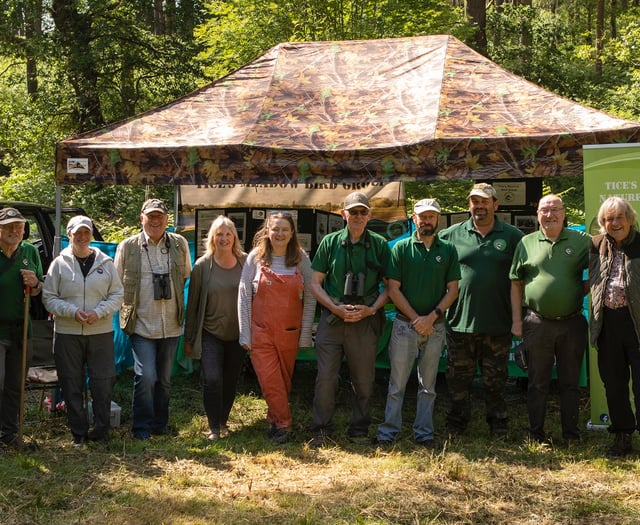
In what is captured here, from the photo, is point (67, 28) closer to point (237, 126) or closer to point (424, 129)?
point (237, 126)

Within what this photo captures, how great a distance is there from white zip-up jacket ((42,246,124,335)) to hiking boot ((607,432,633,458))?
354cm

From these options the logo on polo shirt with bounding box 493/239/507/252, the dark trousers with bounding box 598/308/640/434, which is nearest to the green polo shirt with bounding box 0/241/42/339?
the logo on polo shirt with bounding box 493/239/507/252

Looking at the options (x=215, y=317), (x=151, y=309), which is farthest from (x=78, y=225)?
(x=215, y=317)

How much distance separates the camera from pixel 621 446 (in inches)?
206

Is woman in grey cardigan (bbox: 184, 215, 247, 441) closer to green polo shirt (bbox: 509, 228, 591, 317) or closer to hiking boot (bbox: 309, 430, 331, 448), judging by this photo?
hiking boot (bbox: 309, 430, 331, 448)

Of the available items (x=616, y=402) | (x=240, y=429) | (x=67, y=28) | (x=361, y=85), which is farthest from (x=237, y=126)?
(x=67, y=28)

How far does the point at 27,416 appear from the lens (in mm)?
6250

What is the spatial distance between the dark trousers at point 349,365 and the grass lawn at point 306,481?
18cm

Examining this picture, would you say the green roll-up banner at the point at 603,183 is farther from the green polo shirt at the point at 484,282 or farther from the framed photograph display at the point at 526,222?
the framed photograph display at the point at 526,222

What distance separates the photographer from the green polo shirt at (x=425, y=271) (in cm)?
548

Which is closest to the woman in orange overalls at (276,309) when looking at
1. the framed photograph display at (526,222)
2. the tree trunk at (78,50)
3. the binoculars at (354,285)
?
the binoculars at (354,285)

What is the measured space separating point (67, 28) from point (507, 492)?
603 inches

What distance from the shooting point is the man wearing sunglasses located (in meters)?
5.51

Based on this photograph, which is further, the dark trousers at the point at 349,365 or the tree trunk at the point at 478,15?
the tree trunk at the point at 478,15
